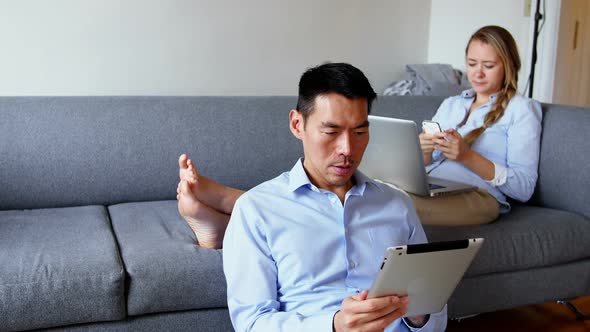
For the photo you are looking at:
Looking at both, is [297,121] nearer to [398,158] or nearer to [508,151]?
[398,158]

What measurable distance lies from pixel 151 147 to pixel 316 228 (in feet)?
3.75

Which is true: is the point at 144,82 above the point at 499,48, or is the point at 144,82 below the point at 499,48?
below

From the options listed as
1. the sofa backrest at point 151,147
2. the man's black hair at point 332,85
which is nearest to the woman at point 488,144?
the sofa backrest at point 151,147

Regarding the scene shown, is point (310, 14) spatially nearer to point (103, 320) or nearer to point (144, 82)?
point (144, 82)

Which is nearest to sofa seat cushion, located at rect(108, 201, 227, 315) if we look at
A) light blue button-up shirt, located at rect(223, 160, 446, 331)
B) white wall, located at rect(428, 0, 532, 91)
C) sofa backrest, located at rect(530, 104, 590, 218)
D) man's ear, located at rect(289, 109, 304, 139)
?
light blue button-up shirt, located at rect(223, 160, 446, 331)

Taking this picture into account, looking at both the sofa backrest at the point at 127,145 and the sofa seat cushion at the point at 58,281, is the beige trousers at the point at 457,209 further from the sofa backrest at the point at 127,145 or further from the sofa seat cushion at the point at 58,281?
the sofa seat cushion at the point at 58,281

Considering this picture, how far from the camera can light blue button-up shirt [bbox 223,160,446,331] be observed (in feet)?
4.46

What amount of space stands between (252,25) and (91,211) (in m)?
1.18

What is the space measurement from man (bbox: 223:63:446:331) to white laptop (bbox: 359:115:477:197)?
0.53 meters

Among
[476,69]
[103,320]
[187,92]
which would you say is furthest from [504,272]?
[187,92]

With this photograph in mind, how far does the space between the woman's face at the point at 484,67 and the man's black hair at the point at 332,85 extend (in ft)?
3.78

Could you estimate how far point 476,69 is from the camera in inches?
96.8

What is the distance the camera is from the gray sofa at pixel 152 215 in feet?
5.59

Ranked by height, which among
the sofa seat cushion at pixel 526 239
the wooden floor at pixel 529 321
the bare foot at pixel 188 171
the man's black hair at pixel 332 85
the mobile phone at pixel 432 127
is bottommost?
the wooden floor at pixel 529 321
